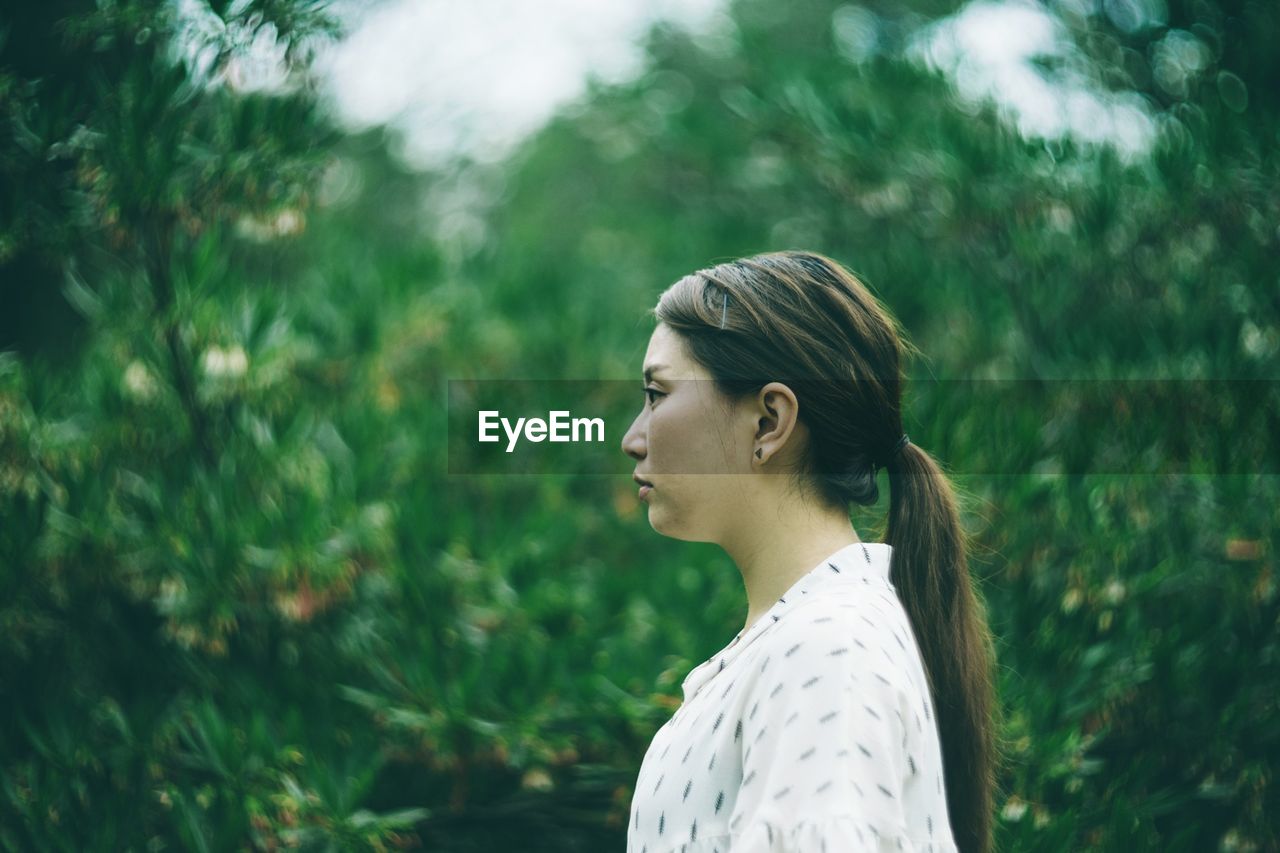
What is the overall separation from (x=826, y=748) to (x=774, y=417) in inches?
19.6

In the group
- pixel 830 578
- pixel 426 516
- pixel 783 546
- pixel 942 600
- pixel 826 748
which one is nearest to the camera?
pixel 826 748

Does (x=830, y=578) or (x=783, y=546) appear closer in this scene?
(x=830, y=578)

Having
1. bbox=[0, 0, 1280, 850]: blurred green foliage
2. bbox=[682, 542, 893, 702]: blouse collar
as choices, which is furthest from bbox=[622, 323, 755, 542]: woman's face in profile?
bbox=[0, 0, 1280, 850]: blurred green foliage

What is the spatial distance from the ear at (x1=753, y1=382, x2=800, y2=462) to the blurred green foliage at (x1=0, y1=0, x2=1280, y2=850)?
1.14 meters

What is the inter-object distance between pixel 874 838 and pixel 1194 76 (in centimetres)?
374

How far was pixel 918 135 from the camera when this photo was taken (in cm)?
456

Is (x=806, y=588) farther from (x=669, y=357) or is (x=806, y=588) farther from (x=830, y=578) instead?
(x=669, y=357)

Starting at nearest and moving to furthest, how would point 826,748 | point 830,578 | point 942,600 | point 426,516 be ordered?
1. point 826,748
2. point 830,578
3. point 942,600
4. point 426,516

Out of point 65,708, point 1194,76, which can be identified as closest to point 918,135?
point 1194,76

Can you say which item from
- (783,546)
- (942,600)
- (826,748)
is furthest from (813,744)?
(942,600)

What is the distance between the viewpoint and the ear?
1.50 metres

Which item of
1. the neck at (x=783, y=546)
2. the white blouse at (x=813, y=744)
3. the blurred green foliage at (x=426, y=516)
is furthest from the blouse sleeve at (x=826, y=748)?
the blurred green foliage at (x=426, y=516)

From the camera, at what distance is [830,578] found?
1.42 m

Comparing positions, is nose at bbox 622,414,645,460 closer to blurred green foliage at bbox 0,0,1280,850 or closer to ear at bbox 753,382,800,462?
ear at bbox 753,382,800,462
